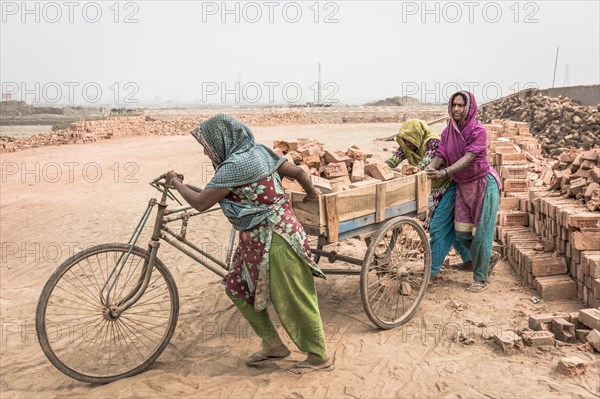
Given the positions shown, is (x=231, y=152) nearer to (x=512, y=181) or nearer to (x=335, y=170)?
(x=335, y=170)

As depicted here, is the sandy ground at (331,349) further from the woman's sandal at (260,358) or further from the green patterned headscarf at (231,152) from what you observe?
the green patterned headscarf at (231,152)

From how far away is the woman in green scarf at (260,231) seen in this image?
3.32 meters

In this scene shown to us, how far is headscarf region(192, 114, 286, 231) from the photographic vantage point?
3.29 meters

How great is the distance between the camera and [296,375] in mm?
3641

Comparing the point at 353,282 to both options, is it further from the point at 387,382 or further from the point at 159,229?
the point at 159,229

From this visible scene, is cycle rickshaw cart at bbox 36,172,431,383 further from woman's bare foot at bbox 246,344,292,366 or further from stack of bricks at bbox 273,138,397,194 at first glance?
woman's bare foot at bbox 246,344,292,366

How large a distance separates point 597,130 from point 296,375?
14158 mm

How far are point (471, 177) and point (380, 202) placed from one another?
48.5 inches

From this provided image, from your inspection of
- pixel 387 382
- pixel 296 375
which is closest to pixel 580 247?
pixel 387 382

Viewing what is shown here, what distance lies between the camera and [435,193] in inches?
210

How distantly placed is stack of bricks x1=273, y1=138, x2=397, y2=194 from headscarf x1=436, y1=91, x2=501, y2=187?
2.18ft

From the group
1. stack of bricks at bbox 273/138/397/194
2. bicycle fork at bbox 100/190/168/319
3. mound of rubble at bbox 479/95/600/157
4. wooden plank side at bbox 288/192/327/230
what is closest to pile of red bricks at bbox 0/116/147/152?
mound of rubble at bbox 479/95/600/157

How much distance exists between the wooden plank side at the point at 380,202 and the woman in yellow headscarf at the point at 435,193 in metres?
1.05

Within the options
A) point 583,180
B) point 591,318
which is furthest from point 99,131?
point 591,318
